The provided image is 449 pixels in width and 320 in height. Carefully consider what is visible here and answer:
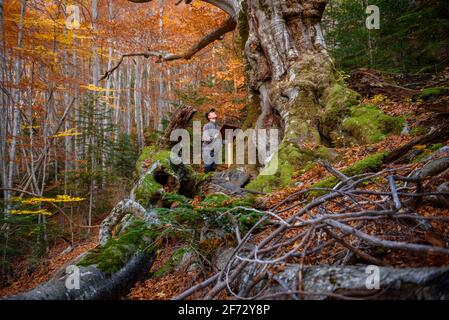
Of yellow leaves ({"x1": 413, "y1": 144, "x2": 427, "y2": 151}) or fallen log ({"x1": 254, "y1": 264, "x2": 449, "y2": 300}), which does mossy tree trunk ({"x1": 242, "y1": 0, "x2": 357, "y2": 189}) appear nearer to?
yellow leaves ({"x1": 413, "y1": 144, "x2": 427, "y2": 151})

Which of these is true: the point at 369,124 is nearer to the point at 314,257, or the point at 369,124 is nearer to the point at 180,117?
the point at 180,117

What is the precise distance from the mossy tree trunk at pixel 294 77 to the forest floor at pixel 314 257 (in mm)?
793

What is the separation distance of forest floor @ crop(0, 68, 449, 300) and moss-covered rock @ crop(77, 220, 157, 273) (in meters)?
0.32

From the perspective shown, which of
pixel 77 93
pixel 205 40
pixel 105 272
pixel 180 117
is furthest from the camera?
pixel 77 93

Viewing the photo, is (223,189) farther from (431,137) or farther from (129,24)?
(129,24)

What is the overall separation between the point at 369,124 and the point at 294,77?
211 centimetres

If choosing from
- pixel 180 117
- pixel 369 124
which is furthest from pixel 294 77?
pixel 180 117

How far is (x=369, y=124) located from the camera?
221 inches

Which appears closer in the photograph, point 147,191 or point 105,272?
point 105,272

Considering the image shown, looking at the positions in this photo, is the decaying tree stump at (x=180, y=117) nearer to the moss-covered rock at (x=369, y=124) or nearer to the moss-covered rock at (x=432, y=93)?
the moss-covered rock at (x=369, y=124)

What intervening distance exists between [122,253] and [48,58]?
934cm

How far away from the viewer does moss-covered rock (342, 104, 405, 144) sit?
5391mm

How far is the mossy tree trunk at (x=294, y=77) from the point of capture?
6.11m
